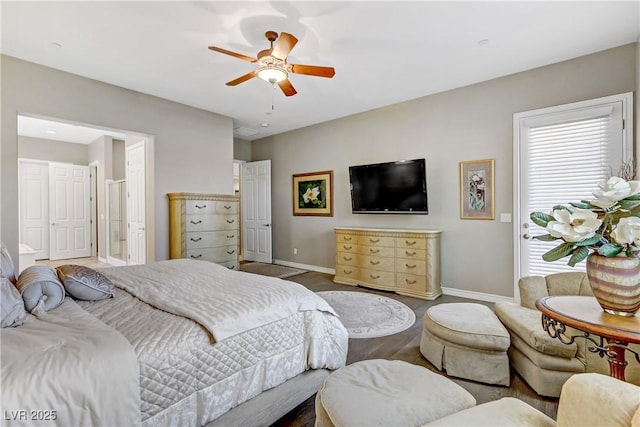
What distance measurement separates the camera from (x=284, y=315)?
1687 mm

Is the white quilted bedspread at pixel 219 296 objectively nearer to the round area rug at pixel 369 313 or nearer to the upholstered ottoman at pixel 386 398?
the upholstered ottoman at pixel 386 398

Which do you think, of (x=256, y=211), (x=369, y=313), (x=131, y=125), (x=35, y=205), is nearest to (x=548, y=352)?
(x=369, y=313)

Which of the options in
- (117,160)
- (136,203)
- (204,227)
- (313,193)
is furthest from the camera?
(117,160)

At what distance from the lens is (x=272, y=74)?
109 inches

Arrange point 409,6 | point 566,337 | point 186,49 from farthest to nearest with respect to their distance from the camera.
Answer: point 186,49, point 409,6, point 566,337

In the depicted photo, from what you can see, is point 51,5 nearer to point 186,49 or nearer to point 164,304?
point 186,49

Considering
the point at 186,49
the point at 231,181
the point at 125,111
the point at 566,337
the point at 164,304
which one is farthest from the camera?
the point at 231,181

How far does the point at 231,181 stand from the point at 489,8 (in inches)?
168

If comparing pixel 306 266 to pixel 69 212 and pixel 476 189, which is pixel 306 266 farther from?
pixel 69 212

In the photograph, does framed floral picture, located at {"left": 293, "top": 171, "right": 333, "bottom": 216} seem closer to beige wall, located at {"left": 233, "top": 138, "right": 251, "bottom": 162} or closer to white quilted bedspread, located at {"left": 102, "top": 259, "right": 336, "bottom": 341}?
beige wall, located at {"left": 233, "top": 138, "right": 251, "bottom": 162}

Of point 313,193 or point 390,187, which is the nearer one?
point 390,187

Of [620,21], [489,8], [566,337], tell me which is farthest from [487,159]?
[566,337]

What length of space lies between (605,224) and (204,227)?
442 cm

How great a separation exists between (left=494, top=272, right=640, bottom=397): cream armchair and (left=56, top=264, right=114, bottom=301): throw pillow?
2664 millimetres
